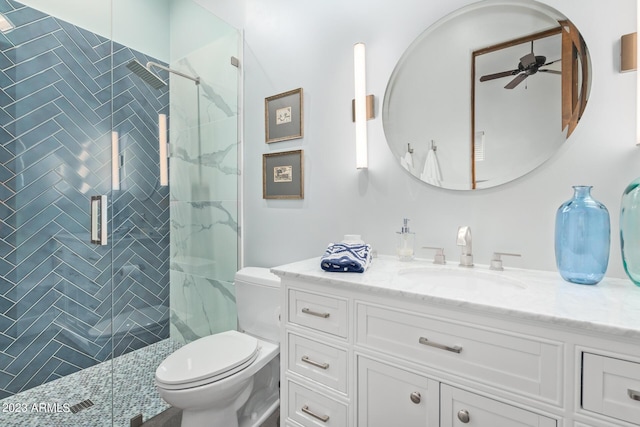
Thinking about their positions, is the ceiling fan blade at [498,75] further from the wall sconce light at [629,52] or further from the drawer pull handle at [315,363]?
the drawer pull handle at [315,363]

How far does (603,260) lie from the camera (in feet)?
2.88

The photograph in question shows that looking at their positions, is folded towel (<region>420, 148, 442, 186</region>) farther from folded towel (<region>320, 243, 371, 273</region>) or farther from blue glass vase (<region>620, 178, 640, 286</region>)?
blue glass vase (<region>620, 178, 640, 286</region>)

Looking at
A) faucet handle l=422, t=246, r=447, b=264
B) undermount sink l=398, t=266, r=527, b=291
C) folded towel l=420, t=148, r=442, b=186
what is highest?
folded towel l=420, t=148, r=442, b=186

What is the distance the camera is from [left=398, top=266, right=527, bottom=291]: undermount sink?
1049mm

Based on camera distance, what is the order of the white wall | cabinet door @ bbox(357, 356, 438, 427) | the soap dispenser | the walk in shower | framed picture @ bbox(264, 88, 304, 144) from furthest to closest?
framed picture @ bbox(264, 88, 304, 144)
the walk in shower
the soap dispenser
the white wall
cabinet door @ bbox(357, 356, 438, 427)

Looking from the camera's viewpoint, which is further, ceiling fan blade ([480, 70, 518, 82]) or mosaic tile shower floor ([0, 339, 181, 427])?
mosaic tile shower floor ([0, 339, 181, 427])

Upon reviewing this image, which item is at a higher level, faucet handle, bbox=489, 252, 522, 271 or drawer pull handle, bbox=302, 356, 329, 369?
faucet handle, bbox=489, 252, 522, 271

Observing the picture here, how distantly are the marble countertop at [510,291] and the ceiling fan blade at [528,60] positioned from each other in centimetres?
78

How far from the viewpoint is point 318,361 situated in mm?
1070

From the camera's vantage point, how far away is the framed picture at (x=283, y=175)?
5.72 ft

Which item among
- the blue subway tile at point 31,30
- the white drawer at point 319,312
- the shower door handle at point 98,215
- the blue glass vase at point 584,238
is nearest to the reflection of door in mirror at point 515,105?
the blue glass vase at point 584,238

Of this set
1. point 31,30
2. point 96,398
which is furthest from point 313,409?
point 31,30

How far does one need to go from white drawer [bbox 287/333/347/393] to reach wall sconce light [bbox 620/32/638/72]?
1.30m

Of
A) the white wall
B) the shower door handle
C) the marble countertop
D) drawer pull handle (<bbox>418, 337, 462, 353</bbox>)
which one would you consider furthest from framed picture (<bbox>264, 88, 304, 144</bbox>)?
drawer pull handle (<bbox>418, 337, 462, 353</bbox>)
